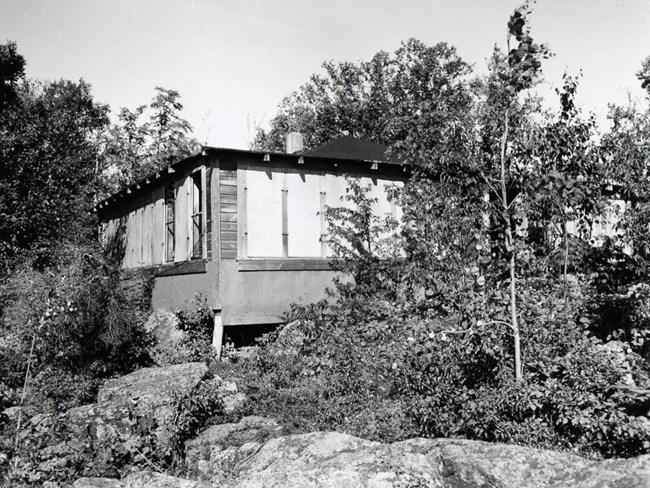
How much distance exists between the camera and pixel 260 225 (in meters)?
11.4

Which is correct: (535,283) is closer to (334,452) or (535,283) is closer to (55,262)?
(334,452)

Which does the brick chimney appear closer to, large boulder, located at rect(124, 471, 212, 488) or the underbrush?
the underbrush

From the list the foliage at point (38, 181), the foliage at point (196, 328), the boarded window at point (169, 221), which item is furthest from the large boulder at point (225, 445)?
the foliage at point (38, 181)

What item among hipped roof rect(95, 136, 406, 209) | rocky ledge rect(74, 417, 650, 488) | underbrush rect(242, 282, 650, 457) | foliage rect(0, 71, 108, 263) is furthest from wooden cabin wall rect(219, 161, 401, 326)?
rocky ledge rect(74, 417, 650, 488)

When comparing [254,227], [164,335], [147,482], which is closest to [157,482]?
[147,482]

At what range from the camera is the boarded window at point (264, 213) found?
11305mm

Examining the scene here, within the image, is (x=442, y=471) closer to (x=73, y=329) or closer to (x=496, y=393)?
(x=496, y=393)

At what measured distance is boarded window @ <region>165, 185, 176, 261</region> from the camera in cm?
1384

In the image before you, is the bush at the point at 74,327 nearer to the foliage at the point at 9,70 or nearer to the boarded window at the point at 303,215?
the boarded window at the point at 303,215

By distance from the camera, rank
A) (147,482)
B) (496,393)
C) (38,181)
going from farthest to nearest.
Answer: (38,181) < (496,393) < (147,482)

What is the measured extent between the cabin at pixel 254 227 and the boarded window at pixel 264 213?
20 mm

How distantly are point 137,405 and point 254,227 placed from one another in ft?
17.6

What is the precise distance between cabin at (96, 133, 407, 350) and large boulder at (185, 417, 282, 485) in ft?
13.2

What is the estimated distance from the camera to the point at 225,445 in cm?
609
